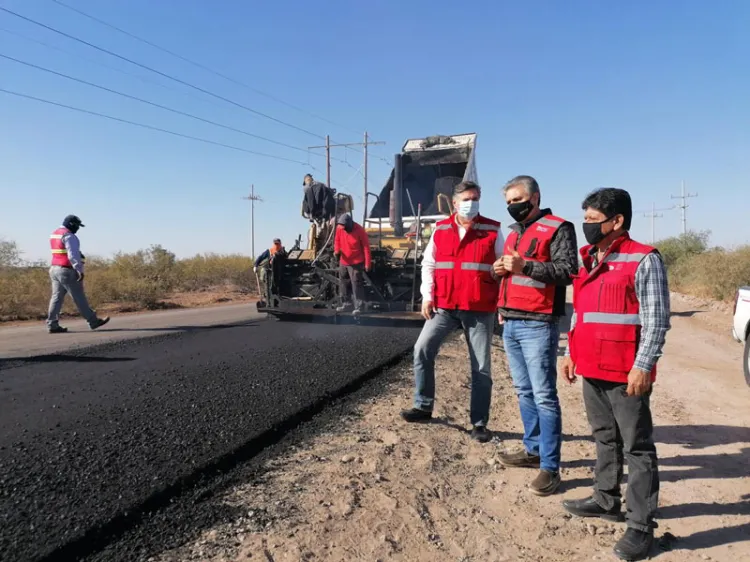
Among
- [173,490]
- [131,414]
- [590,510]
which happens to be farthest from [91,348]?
[590,510]

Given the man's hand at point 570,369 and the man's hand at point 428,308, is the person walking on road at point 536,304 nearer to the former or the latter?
the man's hand at point 570,369

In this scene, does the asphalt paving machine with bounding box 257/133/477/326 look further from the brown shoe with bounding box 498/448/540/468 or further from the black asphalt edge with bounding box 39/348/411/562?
the brown shoe with bounding box 498/448/540/468

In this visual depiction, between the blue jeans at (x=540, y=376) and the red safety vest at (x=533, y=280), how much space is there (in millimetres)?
105

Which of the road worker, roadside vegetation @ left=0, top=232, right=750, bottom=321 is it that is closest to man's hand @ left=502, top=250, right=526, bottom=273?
the road worker

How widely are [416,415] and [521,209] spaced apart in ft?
5.57

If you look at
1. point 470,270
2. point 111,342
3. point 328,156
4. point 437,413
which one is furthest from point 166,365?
point 328,156

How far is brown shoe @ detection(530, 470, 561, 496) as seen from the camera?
2.58 m

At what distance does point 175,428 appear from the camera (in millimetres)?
3156

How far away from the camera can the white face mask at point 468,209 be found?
3180 millimetres

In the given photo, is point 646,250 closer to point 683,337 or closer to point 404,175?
point 683,337

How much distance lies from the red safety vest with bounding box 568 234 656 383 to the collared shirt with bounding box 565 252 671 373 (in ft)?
0.12

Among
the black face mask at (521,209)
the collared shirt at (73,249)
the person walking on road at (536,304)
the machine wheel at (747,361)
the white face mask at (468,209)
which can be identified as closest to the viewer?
the person walking on road at (536,304)

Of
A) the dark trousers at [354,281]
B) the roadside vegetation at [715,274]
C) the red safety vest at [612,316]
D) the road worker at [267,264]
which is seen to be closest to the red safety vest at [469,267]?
the red safety vest at [612,316]

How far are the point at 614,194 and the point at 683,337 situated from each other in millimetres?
8689
